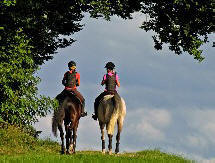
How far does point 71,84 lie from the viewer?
20.5 metres

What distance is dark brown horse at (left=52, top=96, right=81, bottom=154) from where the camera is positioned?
20200mm

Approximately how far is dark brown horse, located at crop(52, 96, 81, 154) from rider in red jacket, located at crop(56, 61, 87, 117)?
0.69 ft

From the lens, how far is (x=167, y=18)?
26766 millimetres

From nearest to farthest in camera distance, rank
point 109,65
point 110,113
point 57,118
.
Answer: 1. point 110,113
2. point 57,118
3. point 109,65

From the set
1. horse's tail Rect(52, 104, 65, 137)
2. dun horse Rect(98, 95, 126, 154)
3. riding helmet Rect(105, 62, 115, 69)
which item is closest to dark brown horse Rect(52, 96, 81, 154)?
horse's tail Rect(52, 104, 65, 137)

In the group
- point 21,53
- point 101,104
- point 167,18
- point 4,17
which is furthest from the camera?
point 167,18

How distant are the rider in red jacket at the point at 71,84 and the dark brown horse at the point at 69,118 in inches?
8.2

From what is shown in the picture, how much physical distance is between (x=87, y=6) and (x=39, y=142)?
8147 millimetres

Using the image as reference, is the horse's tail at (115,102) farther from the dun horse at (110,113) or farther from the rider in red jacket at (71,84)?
the rider in red jacket at (71,84)

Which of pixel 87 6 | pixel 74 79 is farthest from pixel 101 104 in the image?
pixel 87 6

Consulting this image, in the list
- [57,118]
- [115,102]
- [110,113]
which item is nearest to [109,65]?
[115,102]

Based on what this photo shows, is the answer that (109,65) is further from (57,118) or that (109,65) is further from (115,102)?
(57,118)

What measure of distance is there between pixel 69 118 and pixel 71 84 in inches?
56.6

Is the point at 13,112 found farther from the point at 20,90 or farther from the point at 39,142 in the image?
the point at 39,142
